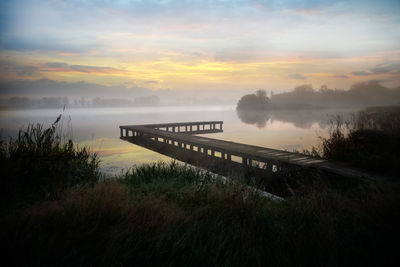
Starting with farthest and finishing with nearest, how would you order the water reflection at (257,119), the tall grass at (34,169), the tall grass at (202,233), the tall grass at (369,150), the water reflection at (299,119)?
the water reflection at (257,119) → the water reflection at (299,119) → the tall grass at (369,150) → the tall grass at (34,169) → the tall grass at (202,233)

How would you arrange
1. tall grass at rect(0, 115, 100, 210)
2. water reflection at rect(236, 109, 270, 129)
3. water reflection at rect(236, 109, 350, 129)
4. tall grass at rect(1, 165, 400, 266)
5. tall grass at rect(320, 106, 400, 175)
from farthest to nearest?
water reflection at rect(236, 109, 270, 129) < water reflection at rect(236, 109, 350, 129) < tall grass at rect(320, 106, 400, 175) < tall grass at rect(0, 115, 100, 210) < tall grass at rect(1, 165, 400, 266)

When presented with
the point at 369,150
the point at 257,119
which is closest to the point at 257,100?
the point at 257,119

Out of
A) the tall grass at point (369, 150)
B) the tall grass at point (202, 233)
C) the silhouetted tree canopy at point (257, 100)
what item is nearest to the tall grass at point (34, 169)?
the tall grass at point (202, 233)

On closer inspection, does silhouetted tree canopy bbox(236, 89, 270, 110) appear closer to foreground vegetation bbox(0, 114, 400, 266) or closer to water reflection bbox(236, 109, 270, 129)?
water reflection bbox(236, 109, 270, 129)

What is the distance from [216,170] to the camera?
10.1 meters

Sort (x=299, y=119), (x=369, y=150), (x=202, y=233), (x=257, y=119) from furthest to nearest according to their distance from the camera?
(x=257, y=119) < (x=299, y=119) < (x=369, y=150) < (x=202, y=233)

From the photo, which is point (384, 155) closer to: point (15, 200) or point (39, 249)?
point (39, 249)

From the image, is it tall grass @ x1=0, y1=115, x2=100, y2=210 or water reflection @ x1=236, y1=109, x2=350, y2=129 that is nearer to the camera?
tall grass @ x1=0, y1=115, x2=100, y2=210

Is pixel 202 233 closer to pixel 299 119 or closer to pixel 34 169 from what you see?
pixel 34 169

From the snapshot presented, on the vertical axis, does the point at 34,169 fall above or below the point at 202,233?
above

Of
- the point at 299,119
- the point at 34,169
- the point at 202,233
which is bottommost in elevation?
the point at 202,233

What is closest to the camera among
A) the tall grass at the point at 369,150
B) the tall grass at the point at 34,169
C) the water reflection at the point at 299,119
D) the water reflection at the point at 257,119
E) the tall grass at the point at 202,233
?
the tall grass at the point at 202,233

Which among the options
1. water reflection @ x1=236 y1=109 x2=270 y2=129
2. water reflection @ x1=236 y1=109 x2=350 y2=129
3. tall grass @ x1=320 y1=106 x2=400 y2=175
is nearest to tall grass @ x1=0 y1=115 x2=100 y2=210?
tall grass @ x1=320 y1=106 x2=400 y2=175

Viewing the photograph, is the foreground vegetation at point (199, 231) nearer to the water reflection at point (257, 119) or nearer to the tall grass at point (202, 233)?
the tall grass at point (202, 233)
